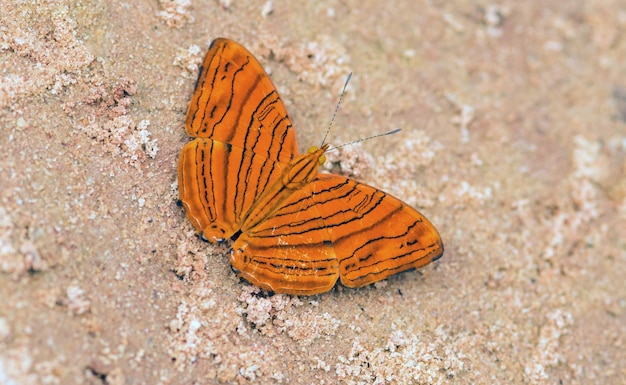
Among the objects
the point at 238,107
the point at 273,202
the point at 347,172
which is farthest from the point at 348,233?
the point at 238,107

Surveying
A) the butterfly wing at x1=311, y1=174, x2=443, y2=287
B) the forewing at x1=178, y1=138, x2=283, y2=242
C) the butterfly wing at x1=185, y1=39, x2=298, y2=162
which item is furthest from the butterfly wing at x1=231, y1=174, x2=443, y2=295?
the butterfly wing at x1=185, y1=39, x2=298, y2=162

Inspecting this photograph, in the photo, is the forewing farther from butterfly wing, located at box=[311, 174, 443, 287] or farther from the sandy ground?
butterfly wing, located at box=[311, 174, 443, 287]

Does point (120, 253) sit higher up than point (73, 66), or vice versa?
point (73, 66)

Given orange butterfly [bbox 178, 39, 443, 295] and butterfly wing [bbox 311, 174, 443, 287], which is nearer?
orange butterfly [bbox 178, 39, 443, 295]

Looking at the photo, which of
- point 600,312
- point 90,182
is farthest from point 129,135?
point 600,312

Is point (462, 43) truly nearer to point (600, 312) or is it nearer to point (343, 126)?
point (343, 126)

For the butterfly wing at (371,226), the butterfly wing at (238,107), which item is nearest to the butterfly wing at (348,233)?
the butterfly wing at (371,226)

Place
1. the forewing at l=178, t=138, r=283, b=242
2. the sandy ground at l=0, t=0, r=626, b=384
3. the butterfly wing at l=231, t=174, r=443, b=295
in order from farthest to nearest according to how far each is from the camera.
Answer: the butterfly wing at l=231, t=174, r=443, b=295 → the forewing at l=178, t=138, r=283, b=242 → the sandy ground at l=0, t=0, r=626, b=384
